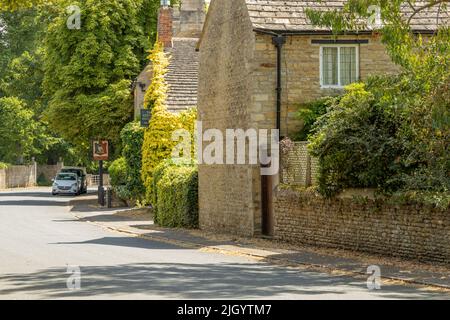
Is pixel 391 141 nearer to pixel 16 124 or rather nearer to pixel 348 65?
pixel 348 65

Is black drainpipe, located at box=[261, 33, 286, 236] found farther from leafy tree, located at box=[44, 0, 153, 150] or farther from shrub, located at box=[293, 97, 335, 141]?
leafy tree, located at box=[44, 0, 153, 150]

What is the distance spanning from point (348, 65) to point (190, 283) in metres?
15.3

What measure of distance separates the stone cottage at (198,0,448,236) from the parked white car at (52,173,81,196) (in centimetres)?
4105

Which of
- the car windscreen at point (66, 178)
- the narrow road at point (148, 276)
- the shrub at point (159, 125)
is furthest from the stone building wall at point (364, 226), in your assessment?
the car windscreen at point (66, 178)

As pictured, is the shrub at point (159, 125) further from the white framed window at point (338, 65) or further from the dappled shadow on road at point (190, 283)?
the dappled shadow on road at point (190, 283)

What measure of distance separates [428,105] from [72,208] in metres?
32.4

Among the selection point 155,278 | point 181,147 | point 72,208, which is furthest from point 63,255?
point 72,208

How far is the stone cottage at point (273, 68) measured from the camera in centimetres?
2877

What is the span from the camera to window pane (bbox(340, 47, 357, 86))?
2994 cm

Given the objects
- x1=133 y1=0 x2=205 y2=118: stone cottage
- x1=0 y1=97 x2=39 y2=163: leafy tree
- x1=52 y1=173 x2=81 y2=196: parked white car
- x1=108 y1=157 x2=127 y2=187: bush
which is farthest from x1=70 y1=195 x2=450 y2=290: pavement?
x1=0 y1=97 x2=39 y2=163: leafy tree

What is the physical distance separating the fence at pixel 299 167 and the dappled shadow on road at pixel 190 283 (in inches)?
259

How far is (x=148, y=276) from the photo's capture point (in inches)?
684

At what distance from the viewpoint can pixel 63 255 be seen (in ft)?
72.9

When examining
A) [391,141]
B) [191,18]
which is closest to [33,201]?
[191,18]
